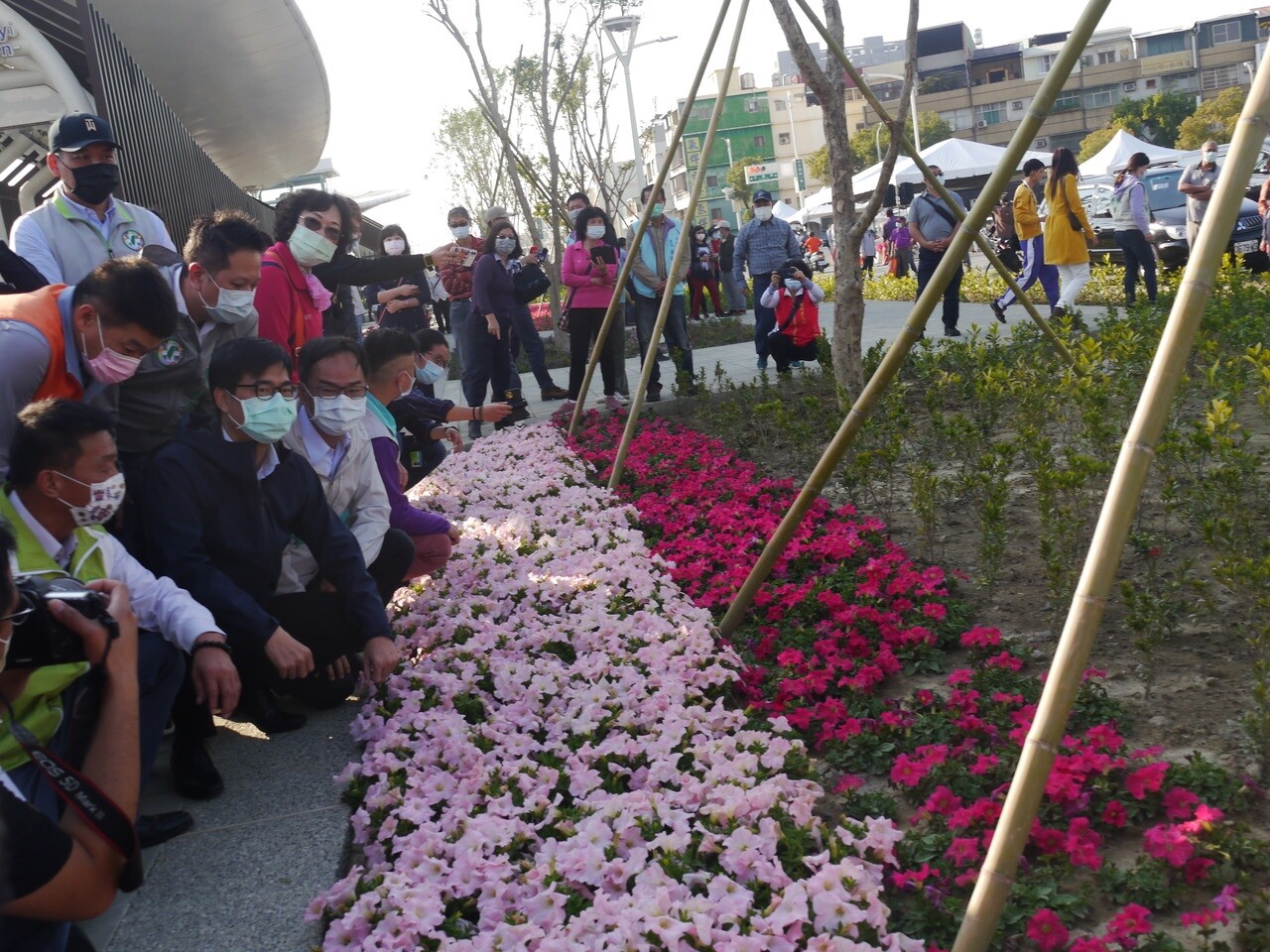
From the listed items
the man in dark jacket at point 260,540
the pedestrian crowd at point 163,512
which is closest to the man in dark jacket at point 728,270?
the pedestrian crowd at point 163,512

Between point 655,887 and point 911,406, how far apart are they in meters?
5.79

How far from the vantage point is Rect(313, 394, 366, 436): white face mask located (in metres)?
4.26

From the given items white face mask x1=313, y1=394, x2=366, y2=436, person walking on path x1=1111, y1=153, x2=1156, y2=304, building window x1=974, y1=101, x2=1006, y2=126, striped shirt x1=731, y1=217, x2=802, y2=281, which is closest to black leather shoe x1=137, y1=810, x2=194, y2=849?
white face mask x1=313, y1=394, x2=366, y2=436

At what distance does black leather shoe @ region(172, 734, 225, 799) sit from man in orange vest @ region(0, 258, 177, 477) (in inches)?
35.6

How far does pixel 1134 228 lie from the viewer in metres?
11.8

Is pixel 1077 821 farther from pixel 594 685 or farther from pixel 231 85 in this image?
pixel 231 85

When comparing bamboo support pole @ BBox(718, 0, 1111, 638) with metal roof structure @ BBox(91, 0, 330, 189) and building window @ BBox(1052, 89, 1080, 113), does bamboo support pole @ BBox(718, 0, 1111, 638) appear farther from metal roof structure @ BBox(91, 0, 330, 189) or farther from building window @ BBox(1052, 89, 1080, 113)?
building window @ BBox(1052, 89, 1080, 113)

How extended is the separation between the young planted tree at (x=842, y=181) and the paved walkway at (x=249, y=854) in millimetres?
4484

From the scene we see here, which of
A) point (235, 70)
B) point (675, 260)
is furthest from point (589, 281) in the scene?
point (235, 70)

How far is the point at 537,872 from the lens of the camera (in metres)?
2.79

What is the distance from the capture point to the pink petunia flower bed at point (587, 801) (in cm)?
257

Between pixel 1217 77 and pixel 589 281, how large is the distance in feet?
288

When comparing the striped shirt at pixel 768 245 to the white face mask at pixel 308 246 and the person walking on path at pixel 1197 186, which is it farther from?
the white face mask at pixel 308 246

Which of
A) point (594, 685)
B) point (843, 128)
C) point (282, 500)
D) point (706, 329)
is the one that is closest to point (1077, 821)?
point (594, 685)
